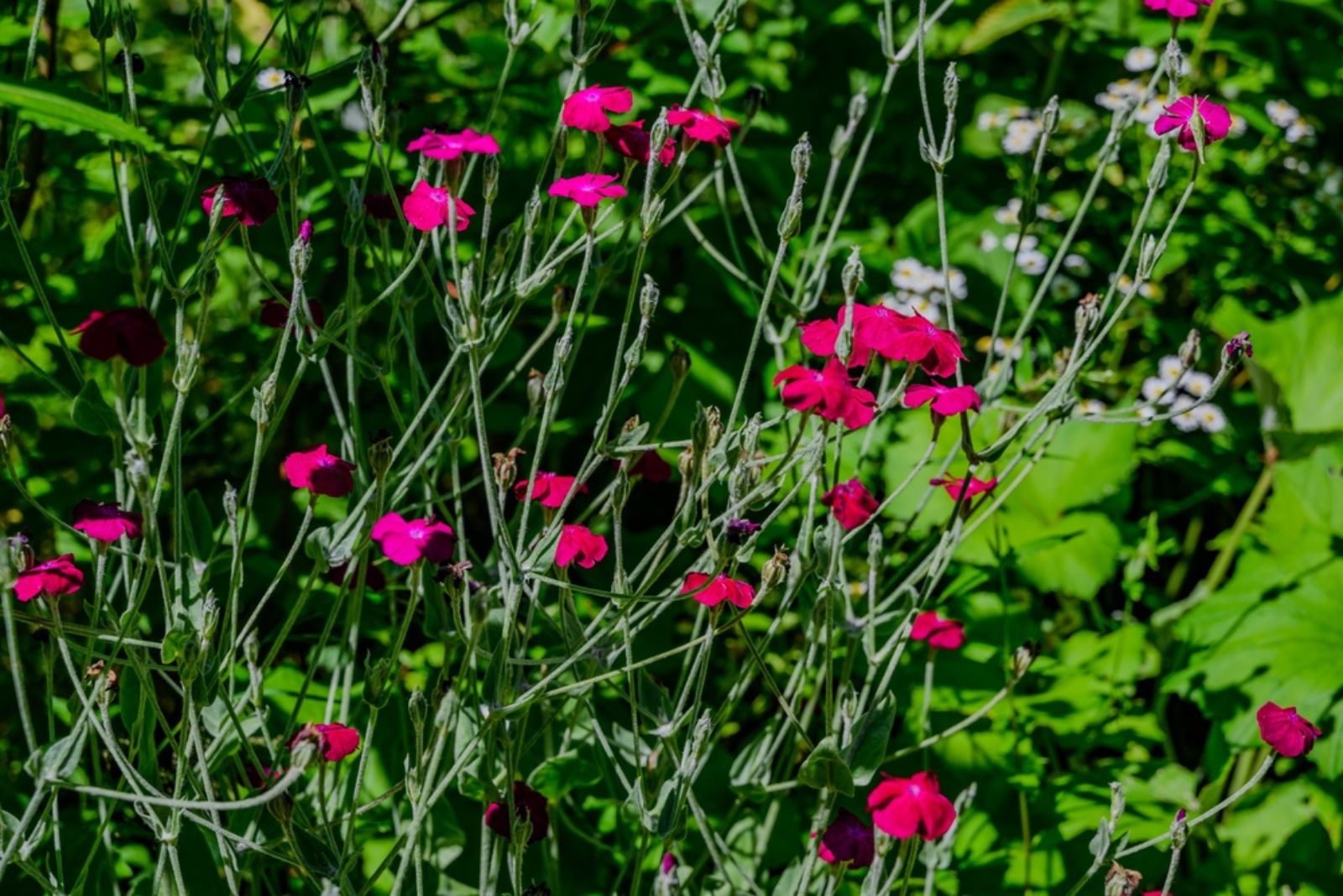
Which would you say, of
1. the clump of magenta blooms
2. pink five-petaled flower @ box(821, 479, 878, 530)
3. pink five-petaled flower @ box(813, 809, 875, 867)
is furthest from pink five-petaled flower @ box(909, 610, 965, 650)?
pink five-petaled flower @ box(813, 809, 875, 867)

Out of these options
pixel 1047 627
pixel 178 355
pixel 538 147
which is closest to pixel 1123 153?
pixel 1047 627

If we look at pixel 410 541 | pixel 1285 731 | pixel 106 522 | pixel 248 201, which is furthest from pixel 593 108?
pixel 1285 731

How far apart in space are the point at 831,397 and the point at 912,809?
1.14 ft

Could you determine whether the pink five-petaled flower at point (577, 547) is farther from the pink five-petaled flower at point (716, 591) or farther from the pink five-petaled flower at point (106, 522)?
the pink five-petaled flower at point (106, 522)

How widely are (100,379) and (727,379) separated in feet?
2.83

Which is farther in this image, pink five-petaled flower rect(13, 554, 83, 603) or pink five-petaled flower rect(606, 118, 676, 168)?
pink five-petaled flower rect(606, 118, 676, 168)

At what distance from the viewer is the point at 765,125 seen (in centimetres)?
210

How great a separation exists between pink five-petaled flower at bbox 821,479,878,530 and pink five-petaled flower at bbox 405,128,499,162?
48 centimetres

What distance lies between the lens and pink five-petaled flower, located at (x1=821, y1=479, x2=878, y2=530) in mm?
→ 1339

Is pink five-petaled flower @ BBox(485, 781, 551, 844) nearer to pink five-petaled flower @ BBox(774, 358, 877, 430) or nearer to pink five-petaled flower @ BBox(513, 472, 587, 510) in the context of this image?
pink five-petaled flower @ BBox(513, 472, 587, 510)

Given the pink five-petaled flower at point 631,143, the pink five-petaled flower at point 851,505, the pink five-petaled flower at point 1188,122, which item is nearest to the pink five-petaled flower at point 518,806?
the pink five-petaled flower at point 851,505

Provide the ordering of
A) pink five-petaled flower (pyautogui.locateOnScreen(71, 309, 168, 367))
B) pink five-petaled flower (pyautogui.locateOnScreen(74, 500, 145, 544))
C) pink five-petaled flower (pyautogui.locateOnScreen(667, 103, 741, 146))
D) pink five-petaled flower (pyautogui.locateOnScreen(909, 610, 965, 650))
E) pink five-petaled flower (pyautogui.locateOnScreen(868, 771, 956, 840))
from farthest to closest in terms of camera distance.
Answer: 1. pink five-petaled flower (pyautogui.locateOnScreen(909, 610, 965, 650))
2. pink five-petaled flower (pyautogui.locateOnScreen(667, 103, 741, 146))
3. pink five-petaled flower (pyautogui.locateOnScreen(74, 500, 145, 544))
4. pink five-petaled flower (pyautogui.locateOnScreen(868, 771, 956, 840))
5. pink five-petaled flower (pyautogui.locateOnScreen(71, 309, 168, 367))

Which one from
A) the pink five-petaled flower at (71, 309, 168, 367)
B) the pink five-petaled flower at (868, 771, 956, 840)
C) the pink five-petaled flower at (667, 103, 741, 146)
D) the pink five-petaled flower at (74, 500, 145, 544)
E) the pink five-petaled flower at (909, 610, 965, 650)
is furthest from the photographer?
the pink five-petaled flower at (909, 610, 965, 650)

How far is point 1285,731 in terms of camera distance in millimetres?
1230
